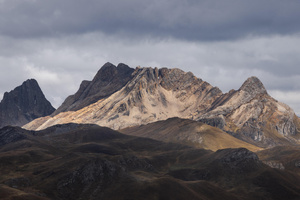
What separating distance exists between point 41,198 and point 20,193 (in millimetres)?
11331

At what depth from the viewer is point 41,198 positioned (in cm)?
19500

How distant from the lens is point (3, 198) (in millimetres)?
175375

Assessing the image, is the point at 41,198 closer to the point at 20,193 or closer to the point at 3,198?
the point at 20,193

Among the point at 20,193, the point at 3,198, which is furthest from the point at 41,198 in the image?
the point at 3,198

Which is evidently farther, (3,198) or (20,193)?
(20,193)

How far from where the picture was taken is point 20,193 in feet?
619

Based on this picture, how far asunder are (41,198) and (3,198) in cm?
2339

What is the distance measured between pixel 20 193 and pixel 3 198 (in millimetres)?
13679

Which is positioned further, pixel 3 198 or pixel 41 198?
pixel 41 198
